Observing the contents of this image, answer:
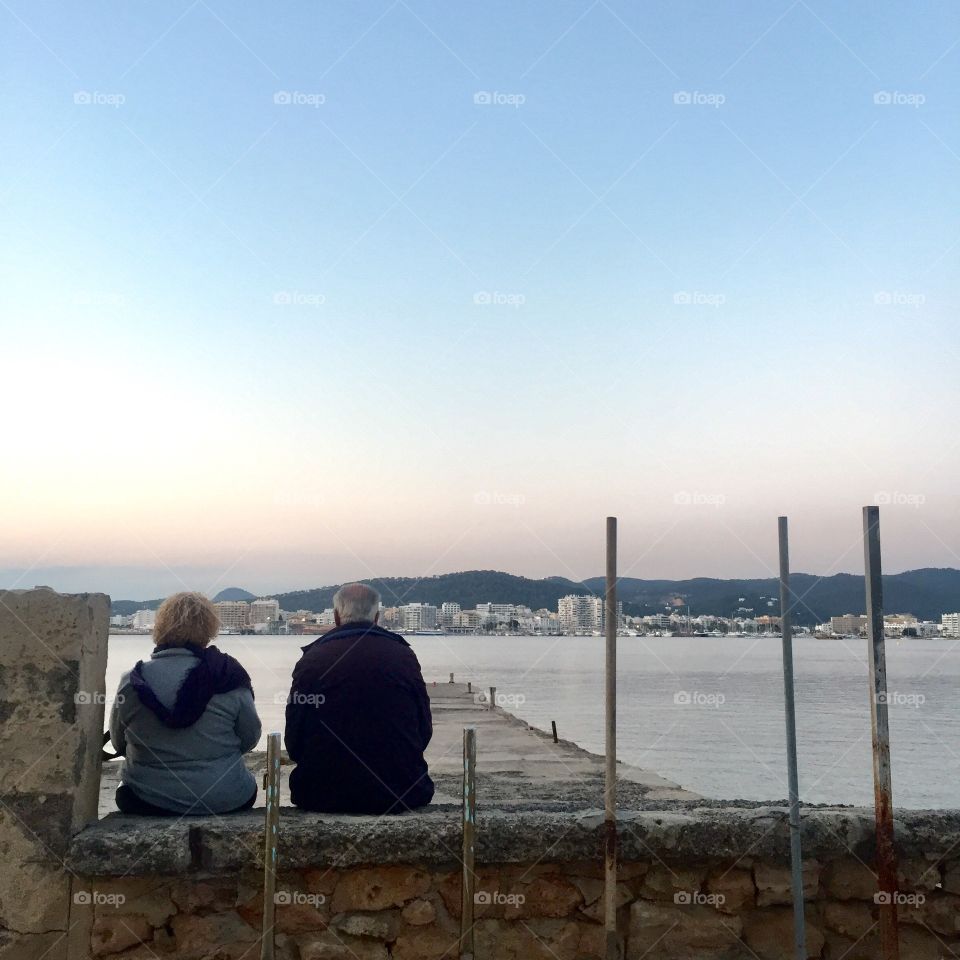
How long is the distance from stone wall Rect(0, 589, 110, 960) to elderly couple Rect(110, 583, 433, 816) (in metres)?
0.37

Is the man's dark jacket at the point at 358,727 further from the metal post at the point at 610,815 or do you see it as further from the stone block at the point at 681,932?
the stone block at the point at 681,932

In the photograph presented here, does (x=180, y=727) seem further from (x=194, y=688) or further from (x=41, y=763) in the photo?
(x=41, y=763)

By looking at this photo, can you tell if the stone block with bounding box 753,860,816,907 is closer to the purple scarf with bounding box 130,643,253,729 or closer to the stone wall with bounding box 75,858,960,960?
the stone wall with bounding box 75,858,960,960

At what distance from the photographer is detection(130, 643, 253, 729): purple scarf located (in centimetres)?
364

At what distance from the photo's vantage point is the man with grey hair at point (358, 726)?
3.75m

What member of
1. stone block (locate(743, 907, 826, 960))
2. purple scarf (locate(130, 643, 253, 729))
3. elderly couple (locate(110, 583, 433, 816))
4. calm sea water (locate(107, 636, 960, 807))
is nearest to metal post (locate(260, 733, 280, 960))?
elderly couple (locate(110, 583, 433, 816))

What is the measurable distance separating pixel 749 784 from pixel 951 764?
30.6 feet

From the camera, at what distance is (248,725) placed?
12.6ft

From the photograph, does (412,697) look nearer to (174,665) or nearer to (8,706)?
(174,665)

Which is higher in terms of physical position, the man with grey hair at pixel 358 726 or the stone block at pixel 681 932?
the man with grey hair at pixel 358 726

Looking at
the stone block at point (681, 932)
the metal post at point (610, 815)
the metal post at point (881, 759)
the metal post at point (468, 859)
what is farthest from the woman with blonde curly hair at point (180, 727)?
the metal post at point (881, 759)

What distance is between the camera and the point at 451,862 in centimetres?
334

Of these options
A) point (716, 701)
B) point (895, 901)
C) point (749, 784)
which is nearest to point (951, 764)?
point (749, 784)

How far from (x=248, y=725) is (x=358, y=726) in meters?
0.45
